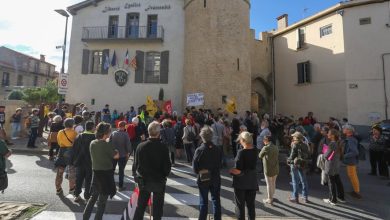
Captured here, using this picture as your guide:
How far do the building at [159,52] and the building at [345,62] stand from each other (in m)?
4.87

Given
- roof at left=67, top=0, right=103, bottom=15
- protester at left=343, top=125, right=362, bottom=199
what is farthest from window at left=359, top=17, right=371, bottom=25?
roof at left=67, top=0, right=103, bottom=15

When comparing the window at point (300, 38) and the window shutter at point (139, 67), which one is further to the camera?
the window at point (300, 38)

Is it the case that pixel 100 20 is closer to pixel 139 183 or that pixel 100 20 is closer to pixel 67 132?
pixel 67 132

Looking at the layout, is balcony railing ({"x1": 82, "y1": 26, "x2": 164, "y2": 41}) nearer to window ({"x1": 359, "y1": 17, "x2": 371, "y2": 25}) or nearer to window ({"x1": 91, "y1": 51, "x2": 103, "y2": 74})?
window ({"x1": 91, "y1": 51, "x2": 103, "y2": 74})

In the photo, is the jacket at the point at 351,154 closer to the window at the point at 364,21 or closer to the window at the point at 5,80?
the window at the point at 364,21

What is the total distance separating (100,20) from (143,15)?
3.43 meters

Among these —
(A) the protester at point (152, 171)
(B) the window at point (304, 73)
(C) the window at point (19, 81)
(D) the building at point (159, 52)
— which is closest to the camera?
(A) the protester at point (152, 171)

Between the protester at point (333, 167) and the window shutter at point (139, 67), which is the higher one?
the window shutter at point (139, 67)

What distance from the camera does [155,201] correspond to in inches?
165

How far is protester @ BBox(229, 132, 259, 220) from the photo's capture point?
4562 millimetres

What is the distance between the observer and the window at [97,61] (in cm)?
2012

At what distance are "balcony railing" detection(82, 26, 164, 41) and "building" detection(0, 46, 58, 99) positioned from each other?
2397 centimetres

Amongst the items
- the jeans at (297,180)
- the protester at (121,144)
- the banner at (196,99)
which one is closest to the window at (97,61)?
the banner at (196,99)

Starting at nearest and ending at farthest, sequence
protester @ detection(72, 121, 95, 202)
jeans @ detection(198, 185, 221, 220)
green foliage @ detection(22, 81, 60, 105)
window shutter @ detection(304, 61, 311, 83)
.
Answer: jeans @ detection(198, 185, 221, 220), protester @ detection(72, 121, 95, 202), window shutter @ detection(304, 61, 311, 83), green foliage @ detection(22, 81, 60, 105)
